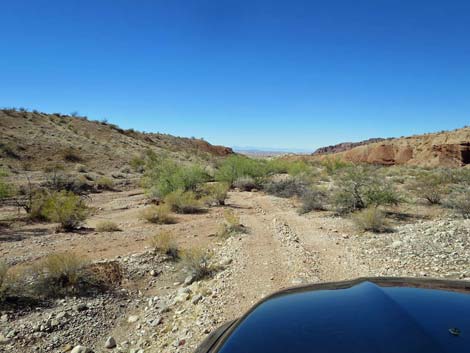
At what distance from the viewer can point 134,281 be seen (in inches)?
332

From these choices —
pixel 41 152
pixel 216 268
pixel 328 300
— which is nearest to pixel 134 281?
pixel 216 268

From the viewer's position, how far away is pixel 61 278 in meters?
7.66

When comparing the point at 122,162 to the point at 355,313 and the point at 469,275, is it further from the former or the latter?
the point at 355,313

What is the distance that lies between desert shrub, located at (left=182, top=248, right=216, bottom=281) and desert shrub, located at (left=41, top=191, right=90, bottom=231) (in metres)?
6.52

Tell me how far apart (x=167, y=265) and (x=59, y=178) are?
1749 centimetres

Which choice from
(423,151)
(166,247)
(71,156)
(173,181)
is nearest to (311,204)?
(166,247)

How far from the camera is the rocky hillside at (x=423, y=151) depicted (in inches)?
1996

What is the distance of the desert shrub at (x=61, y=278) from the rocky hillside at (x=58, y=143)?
23.2 meters

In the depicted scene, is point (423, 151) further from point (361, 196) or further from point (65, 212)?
point (65, 212)

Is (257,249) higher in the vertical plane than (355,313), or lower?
lower

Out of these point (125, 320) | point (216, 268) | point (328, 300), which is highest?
point (328, 300)

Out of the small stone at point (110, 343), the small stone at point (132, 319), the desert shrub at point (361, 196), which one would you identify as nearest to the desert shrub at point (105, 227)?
the small stone at point (132, 319)

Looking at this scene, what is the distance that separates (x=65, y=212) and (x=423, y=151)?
58188 millimetres

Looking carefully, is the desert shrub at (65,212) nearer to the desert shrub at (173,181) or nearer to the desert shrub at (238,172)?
the desert shrub at (173,181)
